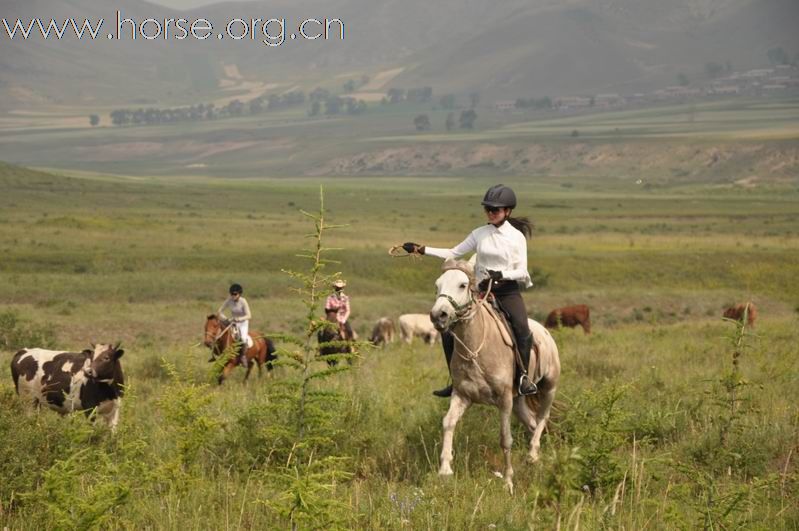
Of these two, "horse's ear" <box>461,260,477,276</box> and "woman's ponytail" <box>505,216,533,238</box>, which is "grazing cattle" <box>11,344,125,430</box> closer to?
"horse's ear" <box>461,260,477,276</box>

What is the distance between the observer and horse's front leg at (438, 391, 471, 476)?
8.98 metres

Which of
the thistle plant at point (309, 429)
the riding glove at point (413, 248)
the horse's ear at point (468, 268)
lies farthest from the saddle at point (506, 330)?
the thistle plant at point (309, 429)

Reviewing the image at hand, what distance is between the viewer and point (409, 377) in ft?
43.7

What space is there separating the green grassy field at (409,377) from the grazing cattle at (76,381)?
0.47 m

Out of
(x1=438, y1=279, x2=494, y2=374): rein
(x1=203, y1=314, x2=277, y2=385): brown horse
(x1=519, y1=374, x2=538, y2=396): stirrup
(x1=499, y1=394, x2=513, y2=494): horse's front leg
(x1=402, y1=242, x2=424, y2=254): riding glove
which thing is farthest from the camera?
(x1=203, y1=314, x2=277, y2=385): brown horse

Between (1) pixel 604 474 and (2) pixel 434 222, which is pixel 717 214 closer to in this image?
(2) pixel 434 222

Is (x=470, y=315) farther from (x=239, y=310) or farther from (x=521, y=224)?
(x=239, y=310)

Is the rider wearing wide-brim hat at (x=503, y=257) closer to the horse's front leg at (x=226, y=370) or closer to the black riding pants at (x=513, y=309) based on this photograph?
the black riding pants at (x=513, y=309)

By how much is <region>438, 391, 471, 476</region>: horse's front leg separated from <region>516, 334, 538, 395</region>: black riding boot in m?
0.59

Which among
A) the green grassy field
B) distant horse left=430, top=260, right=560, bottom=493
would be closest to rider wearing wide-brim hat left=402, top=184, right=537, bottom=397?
distant horse left=430, top=260, right=560, bottom=493

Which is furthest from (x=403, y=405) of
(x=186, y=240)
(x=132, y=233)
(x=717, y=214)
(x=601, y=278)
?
(x=717, y=214)

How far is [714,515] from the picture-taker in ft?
22.4

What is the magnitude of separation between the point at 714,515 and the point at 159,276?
41.3 metres

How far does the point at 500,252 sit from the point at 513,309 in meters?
0.60
